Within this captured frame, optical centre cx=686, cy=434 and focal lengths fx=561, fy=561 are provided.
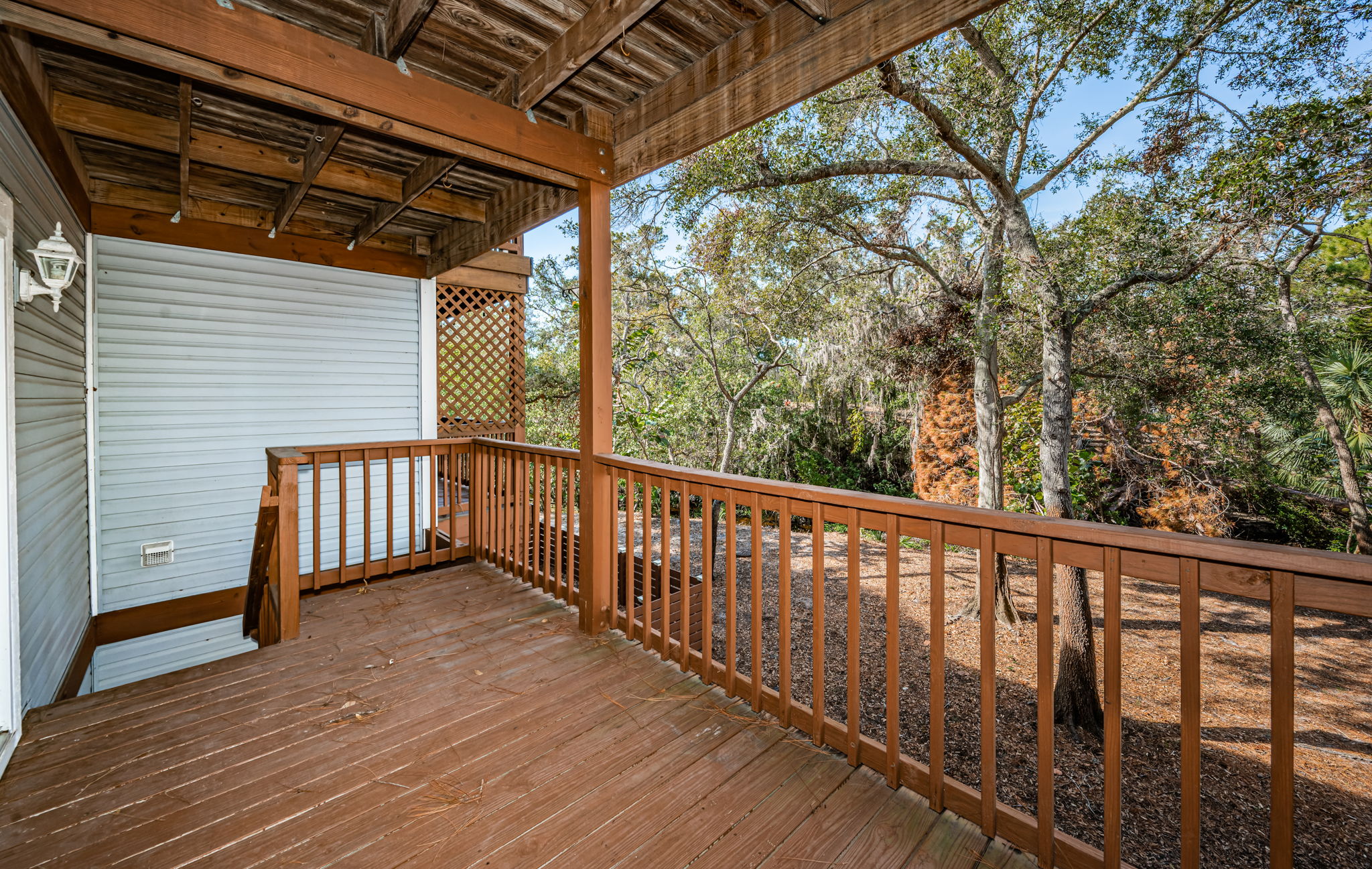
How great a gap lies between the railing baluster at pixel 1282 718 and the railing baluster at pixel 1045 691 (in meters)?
0.39

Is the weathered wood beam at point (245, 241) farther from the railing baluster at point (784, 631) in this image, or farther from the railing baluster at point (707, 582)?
the railing baluster at point (784, 631)

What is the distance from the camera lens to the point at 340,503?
3.73 metres

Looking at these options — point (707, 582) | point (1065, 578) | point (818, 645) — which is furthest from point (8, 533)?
point (1065, 578)

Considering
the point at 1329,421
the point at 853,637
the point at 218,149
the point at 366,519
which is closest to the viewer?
the point at 853,637

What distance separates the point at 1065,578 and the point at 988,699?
169 inches

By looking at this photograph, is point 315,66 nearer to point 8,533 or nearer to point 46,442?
point 8,533

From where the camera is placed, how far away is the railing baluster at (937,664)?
1.63 meters

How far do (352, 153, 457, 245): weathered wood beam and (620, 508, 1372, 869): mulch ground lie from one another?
9.51ft

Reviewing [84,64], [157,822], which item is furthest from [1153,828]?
[84,64]

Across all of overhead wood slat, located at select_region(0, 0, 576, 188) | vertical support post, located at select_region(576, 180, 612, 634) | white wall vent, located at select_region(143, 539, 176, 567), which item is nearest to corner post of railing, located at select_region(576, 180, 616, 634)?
vertical support post, located at select_region(576, 180, 612, 634)

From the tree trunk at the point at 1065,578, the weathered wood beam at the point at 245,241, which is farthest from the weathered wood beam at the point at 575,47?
the tree trunk at the point at 1065,578

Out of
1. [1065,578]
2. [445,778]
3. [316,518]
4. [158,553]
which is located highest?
[316,518]

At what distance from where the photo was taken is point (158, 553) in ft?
14.0

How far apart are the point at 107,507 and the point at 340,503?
1.95 metres
